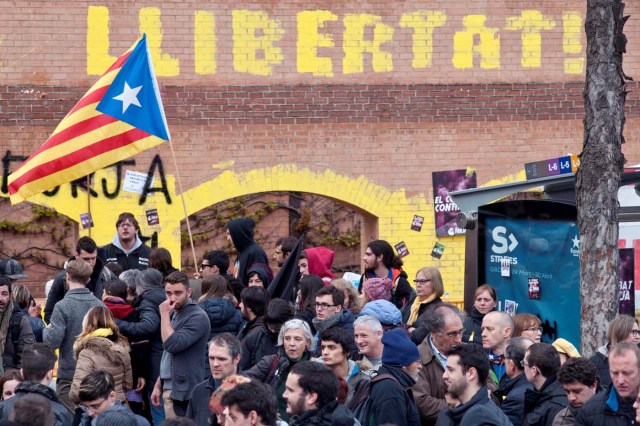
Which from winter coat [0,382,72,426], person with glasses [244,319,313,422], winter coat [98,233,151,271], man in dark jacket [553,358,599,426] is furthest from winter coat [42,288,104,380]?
man in dark jacket [553,358,599,426]

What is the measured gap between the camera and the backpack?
23.5 feet

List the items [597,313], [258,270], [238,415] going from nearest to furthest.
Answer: [238,415] < [597,313] < [258,270]

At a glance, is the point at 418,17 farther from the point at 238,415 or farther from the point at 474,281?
the point at 238,415

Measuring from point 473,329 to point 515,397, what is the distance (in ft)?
8.17

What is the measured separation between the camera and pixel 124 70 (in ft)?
45.8

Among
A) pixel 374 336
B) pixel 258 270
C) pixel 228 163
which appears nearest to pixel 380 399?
pixel 374 336

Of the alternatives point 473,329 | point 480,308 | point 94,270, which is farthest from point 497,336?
point 94,270

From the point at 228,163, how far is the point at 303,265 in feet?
16.1

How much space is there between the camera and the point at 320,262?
1234cm

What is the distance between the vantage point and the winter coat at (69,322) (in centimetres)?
998

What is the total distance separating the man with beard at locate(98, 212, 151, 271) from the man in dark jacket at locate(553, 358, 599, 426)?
707cm

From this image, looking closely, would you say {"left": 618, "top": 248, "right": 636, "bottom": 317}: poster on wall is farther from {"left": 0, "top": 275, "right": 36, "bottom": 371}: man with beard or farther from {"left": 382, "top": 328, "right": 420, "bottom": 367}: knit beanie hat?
{"left": 0, "top": 275, "right": 36, "bottom": 371}: man with beard

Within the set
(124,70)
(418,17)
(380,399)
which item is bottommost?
(380,399)

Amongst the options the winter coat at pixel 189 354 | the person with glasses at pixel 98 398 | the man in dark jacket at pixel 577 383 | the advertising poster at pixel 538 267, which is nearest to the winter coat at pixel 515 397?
the man in dark jacket at pixel 577 383
